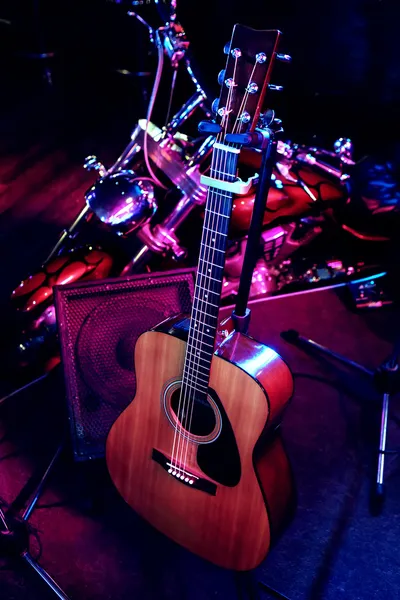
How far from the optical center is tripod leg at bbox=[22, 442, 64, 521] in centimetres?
191

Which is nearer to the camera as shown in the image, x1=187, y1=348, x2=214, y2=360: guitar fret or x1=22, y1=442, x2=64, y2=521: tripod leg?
x1=187, y1=348, x2=214, y2=360: guitar fret

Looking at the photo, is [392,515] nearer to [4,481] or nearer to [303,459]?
Result: [303,459]

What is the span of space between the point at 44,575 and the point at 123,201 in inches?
56.5

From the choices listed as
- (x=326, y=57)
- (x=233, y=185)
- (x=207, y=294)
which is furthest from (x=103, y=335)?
(x=326, y=57)

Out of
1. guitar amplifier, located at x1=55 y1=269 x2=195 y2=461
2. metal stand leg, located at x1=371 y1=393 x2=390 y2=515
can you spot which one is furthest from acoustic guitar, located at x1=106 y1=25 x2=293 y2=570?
metal stand leg, located at x1=371 y1=393 x2=390 y2=515

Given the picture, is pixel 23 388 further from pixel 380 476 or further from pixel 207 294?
pixel 380 476

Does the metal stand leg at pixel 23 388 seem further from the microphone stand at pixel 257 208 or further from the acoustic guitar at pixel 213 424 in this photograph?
the microphone stand at pixel 257 208

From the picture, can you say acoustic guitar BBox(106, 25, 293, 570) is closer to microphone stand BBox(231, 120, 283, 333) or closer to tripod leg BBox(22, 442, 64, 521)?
microphone stand BBox(231, 120, 283, 333)

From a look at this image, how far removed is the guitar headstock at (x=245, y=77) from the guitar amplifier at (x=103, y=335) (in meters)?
0.89

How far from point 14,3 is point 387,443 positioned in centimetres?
612

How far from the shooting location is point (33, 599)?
68.2 inches

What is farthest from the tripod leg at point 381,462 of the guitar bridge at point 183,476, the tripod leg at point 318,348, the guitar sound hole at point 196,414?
the guitar sound hole at point 196,414

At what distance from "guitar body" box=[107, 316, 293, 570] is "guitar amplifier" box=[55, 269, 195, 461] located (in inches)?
10.1

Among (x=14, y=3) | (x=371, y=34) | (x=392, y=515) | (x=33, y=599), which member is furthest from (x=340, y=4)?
(x=14, y=3)
